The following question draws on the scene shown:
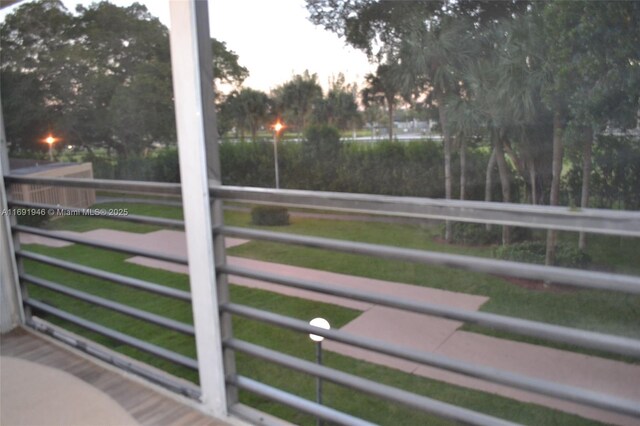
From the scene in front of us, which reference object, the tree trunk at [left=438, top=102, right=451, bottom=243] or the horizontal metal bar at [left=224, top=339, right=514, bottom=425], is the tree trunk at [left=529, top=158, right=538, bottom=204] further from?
the horizontal metal bar at [left=224, top=339, right=514, bottom=425]

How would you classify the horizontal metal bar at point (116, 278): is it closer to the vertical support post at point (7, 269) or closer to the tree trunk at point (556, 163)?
the vertical support post at point (7, 269)

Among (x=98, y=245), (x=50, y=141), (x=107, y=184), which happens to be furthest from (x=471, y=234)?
(x=50, y=141)

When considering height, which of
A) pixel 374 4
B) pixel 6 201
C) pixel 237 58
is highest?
pixel 374 4

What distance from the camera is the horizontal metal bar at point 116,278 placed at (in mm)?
2045

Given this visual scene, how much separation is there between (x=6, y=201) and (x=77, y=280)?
75cm

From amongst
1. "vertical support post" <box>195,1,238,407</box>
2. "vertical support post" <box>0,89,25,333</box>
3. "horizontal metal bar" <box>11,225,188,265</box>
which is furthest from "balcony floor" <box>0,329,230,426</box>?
"vertical support post" <box>0,89,25,333</box>

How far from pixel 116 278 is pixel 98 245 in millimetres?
181

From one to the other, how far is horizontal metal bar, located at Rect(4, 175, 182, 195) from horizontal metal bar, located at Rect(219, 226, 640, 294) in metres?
0.29

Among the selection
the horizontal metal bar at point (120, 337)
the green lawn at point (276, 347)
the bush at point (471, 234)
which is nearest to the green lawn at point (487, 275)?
the bush at point (471, 234)

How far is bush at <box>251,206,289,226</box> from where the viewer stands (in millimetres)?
1820

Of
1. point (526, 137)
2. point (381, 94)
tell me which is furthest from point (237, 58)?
point (526, 137)

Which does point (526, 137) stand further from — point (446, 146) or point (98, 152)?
point (98, 152)

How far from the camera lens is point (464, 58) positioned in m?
1.60

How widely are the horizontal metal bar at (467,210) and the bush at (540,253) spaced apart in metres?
0.32
